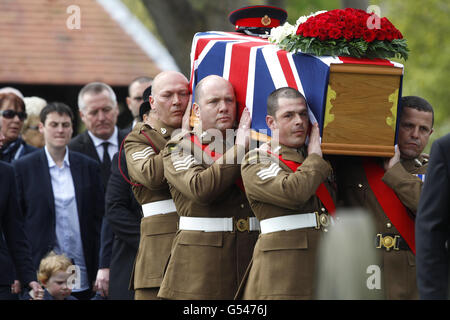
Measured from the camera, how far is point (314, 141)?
5.52 metres

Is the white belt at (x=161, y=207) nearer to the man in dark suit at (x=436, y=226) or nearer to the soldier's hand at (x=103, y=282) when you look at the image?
the soldier's hand at (x=103, y=282)

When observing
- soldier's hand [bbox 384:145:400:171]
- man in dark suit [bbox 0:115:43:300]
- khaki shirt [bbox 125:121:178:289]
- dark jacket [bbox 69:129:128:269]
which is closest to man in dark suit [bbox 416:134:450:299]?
soldier's hand [bbox 384:145:400:171]

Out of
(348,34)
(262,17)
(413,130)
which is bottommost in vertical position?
(413,130)

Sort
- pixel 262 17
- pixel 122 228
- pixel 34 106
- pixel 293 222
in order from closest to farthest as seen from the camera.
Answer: pixel 293 222
pixel 262 17
pixel 122 228
pixel 34 106

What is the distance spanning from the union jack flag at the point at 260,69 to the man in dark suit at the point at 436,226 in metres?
1.26

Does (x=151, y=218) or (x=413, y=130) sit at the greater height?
(x=413, y=130)

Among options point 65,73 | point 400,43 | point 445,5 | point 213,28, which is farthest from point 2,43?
point 400,43

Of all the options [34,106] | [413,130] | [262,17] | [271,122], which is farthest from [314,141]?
[34,106]

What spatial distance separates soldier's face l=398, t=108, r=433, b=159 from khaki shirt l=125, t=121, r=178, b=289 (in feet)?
5.37

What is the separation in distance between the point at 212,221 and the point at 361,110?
1.17 metres

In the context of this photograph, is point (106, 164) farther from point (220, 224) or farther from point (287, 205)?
point (287, 205)

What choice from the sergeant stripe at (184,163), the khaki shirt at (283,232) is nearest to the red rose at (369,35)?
the khaki shirt at (283,232)

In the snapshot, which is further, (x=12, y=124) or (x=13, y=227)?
(x=12, y=124)
